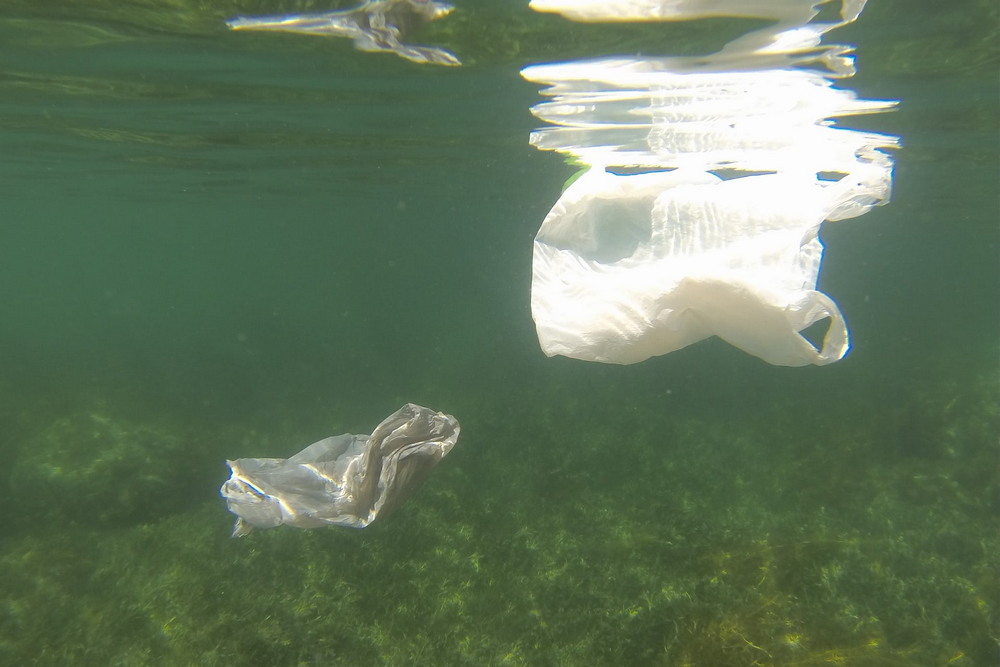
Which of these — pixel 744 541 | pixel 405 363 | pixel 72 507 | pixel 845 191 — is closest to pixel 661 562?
pixel 744 541

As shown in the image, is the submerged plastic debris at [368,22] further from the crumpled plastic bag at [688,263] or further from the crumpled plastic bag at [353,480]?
the crumpled plastic bag at [353,480]

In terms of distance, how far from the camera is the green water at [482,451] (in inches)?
260

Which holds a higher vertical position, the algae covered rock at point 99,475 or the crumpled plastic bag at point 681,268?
the crumpled plastic bag at point 681,268

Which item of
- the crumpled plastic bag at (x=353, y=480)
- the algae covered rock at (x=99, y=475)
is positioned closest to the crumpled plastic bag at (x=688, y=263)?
the crumpled plastic bag at (x=353, y=480)

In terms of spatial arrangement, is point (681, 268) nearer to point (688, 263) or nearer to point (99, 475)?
point (688, 263)

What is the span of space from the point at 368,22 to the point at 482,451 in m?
8.14

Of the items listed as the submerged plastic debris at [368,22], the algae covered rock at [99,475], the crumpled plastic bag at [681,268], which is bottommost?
the algae covered rock at [99,475]

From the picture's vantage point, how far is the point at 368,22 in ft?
21.3

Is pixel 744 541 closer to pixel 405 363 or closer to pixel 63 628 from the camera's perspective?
pixel 63 628

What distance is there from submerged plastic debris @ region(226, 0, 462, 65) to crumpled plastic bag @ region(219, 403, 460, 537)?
4355 mm

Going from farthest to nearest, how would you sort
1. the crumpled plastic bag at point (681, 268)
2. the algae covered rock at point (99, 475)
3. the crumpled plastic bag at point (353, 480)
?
the algae covered rock at point (99, 475) → the crumpled plastic bag at point (353, 480) → the crumpled plastic bag at point (681, 268)

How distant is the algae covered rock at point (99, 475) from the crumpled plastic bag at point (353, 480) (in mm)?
5495

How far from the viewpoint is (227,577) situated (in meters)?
7.78

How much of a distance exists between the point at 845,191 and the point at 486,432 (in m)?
9.66
